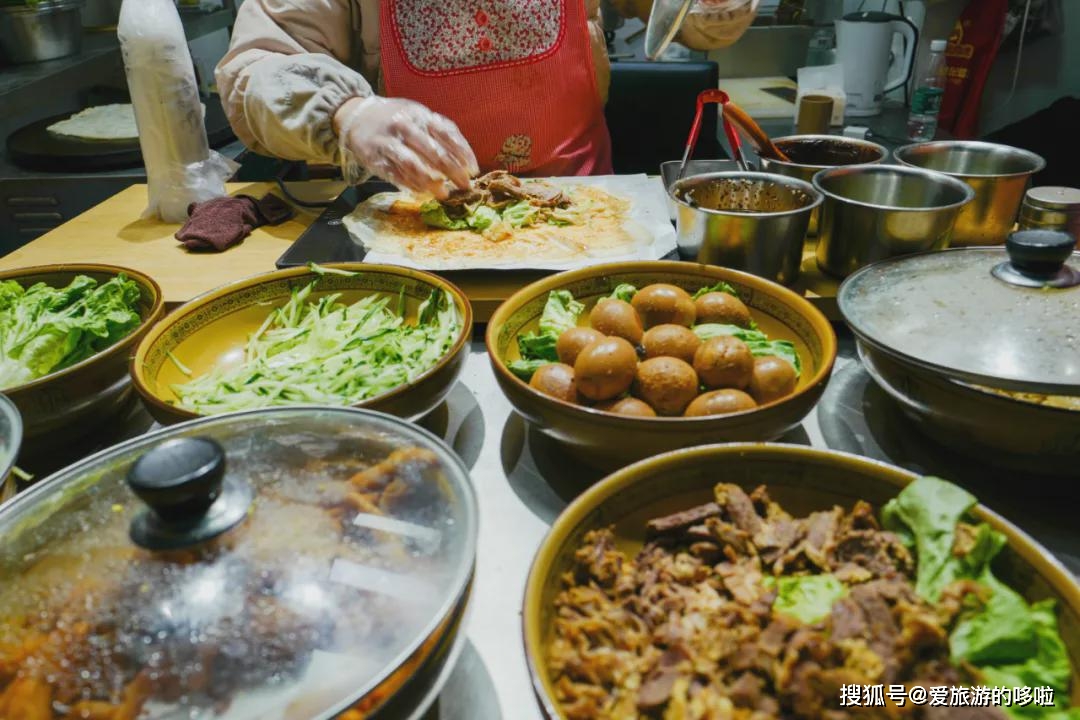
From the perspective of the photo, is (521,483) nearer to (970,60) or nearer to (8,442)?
(8,442)

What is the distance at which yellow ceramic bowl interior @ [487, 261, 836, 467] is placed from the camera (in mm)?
1018

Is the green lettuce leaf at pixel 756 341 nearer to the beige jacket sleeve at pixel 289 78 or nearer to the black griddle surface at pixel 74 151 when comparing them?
the beige jacket sleeve at pixel 289 78

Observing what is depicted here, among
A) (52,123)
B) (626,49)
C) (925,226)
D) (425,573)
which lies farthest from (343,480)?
(626,49)

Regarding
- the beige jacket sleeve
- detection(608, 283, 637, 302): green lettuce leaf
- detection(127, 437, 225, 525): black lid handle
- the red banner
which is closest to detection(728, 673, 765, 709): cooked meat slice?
detection(127, 437, 225, 525): black lid handle

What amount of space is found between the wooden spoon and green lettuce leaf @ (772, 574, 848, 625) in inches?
53.5

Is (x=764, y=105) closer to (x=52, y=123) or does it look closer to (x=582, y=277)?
(x=582, y=277)

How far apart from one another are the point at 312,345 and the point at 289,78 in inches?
47.0

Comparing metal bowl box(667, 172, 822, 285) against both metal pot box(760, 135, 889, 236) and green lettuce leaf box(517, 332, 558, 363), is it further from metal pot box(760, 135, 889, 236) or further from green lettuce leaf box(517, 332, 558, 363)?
green lettuce leaf box(517, 332, 558, 363)

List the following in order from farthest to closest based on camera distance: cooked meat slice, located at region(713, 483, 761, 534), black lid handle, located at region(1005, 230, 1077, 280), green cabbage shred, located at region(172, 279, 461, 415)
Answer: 1. green cabbage shred, located at region(172, 279, 461, 415)
2. black lid handle, located at region(1005, 230, 1077, 280)
3. cooked meat slice, located at region(713, 483, 761, 534)

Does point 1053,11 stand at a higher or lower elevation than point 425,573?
higher

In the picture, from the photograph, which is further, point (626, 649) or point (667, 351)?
point (667, 351)

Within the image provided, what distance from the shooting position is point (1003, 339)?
1.09 metres

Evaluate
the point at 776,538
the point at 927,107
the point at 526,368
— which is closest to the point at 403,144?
the point at 526,368

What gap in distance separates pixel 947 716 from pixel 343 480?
25.6 inches
